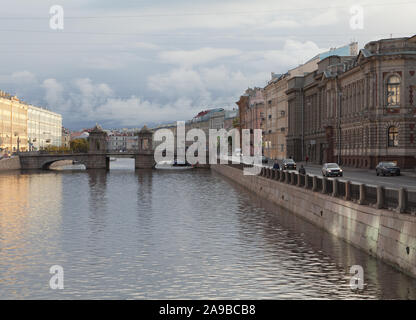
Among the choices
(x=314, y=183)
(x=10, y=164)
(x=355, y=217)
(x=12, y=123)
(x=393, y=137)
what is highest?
(x=12, y=123)

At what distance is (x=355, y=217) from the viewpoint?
27.2 metres

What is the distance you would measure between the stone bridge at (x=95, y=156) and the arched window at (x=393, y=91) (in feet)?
258

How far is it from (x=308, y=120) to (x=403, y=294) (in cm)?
9204

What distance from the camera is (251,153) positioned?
175000 mm

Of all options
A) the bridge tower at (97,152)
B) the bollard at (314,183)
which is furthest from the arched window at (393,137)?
the bridge tower at (97,152)

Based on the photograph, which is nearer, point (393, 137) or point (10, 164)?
point (393, 137)

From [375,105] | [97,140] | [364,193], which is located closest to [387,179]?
[375,105]

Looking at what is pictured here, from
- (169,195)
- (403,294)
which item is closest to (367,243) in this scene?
(403,294)

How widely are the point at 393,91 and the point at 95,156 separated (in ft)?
278

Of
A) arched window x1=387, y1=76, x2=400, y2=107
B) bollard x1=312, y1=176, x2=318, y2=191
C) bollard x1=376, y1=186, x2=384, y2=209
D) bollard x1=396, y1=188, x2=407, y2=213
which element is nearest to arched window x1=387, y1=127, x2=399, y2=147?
arched window x1=387, y1=76, x2=400, y2=107

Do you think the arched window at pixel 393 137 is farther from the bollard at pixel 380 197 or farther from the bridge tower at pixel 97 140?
the bridge tower at pixel 97 140

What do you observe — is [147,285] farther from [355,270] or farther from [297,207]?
[297,207]

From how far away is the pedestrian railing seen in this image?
70.8 feet

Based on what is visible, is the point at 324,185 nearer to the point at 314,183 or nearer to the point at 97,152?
the point at 314,183
